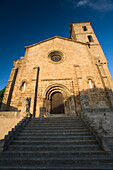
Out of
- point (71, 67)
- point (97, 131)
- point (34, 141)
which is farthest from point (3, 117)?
point (71, 67)

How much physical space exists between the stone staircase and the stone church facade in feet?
12.7

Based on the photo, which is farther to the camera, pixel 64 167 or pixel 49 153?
pixel 49 153

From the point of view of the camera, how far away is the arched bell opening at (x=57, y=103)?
9.76 meters

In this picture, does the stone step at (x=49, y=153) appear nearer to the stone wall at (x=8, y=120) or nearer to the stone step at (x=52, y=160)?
the stone step at (x=52, y=160)

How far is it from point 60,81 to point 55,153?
26.6ft

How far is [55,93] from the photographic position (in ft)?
35.0

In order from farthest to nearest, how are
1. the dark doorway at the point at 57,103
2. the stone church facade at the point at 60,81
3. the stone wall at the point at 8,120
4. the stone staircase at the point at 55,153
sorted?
1. the dark doorway at the point at 57,103
2. the stone church facade at the point at 60,81
3. the stone wall at the point at 8,120
4. the stone staircase at the point at 55,153

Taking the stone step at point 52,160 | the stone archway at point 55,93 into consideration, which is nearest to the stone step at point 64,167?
the stone step at point 52,160

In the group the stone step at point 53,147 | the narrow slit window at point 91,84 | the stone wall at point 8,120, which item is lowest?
the stone step at point 53,147

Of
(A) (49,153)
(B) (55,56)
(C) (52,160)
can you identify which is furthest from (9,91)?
(C) (52,160)

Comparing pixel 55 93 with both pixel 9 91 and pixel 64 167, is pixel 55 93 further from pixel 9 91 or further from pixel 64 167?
pixel 64 167

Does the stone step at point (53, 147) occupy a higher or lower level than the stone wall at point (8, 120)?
lower

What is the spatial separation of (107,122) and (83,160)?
203 inches

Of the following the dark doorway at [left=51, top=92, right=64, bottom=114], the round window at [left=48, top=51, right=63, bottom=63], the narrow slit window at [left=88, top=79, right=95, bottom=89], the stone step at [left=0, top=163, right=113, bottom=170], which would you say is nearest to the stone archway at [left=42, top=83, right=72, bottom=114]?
the dark doorway at [left=51, top=92, right=64, bottom=114]
